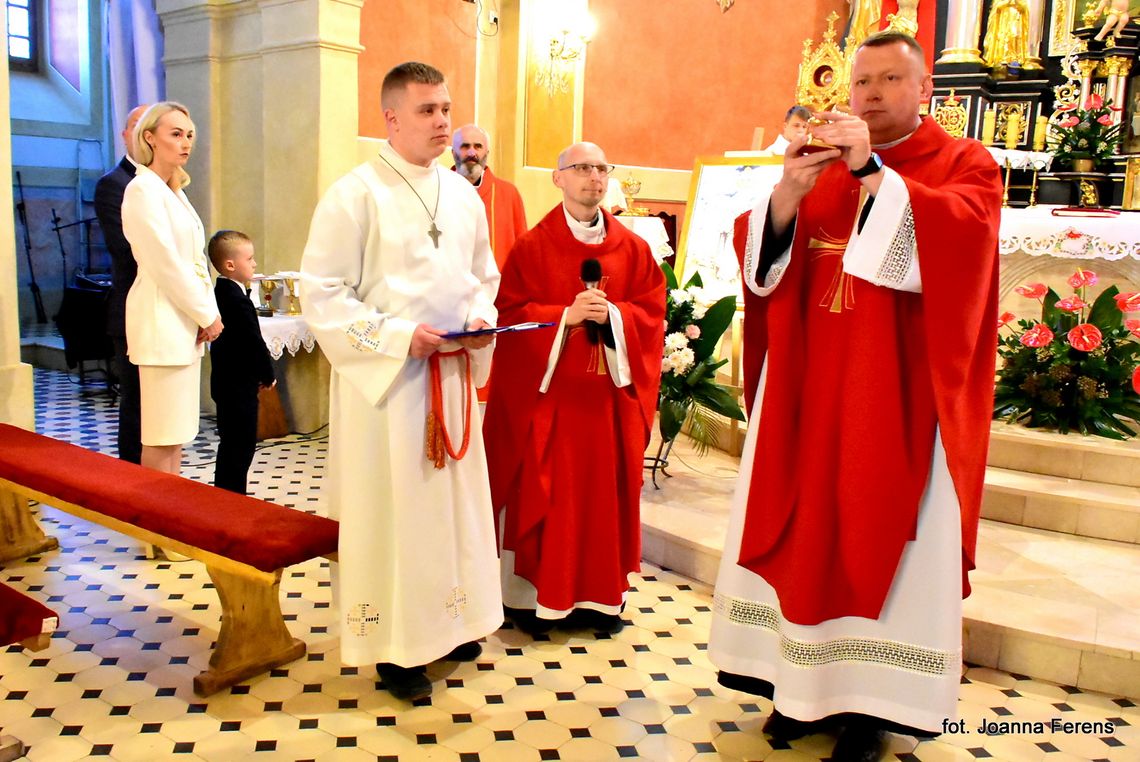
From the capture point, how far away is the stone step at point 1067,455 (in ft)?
16.0

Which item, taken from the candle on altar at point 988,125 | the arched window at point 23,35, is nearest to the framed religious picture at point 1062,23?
the candle on altar at point 988,125

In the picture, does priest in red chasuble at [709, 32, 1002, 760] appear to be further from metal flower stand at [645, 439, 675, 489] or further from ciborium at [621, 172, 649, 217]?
ciborium at [621, 172, 649, 217]

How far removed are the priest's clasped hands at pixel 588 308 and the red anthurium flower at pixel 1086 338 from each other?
2539 millimetres

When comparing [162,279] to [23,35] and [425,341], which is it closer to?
[425,341]

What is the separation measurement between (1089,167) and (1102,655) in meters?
5.03

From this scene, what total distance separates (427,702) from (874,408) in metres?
1.71

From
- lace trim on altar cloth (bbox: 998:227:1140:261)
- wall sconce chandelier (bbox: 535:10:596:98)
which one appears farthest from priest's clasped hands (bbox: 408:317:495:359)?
wall sconce chandelier (bbox: 535:10:596:98)

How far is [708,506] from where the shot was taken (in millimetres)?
5066

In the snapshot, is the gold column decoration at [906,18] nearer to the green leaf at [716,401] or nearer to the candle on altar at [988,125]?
the candle on altar at [988,125]

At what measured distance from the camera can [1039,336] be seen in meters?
5.00

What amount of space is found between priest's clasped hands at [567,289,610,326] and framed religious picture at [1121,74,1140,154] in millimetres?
5819

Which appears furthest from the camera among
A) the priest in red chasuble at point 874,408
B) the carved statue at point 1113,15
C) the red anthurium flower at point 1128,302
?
the carved statue at point 1113,15

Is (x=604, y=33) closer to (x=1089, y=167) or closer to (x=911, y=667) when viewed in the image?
(x=1089, y=167)

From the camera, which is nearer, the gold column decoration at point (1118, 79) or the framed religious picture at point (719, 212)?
the framed religious picture at point (719, 212)
